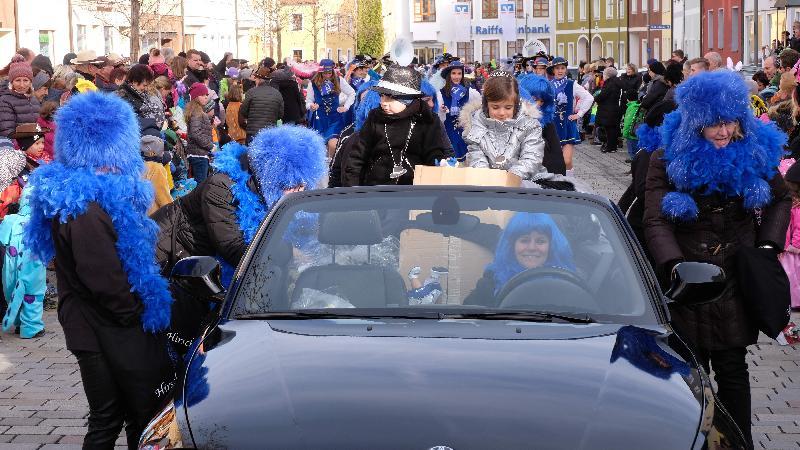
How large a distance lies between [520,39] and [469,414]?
12686 cm

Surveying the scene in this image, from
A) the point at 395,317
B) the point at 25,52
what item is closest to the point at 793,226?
the point at 395,317

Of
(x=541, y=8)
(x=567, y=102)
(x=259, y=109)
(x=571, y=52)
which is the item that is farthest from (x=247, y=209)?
(x=541, y=8)

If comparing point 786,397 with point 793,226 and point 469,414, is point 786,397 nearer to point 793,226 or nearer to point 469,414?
point 793,226

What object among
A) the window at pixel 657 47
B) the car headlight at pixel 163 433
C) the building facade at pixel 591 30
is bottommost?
the car headlight at pixel 163 433

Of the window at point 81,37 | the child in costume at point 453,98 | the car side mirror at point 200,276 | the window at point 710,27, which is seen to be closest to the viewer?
the car side mirror at point 200,276

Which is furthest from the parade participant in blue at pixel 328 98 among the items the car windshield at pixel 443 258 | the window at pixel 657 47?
the window at pixel 657 47

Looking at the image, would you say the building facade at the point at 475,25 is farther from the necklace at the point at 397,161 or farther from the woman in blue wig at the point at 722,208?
the woman in blue wig at the point at 722,208

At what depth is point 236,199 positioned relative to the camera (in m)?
6.82

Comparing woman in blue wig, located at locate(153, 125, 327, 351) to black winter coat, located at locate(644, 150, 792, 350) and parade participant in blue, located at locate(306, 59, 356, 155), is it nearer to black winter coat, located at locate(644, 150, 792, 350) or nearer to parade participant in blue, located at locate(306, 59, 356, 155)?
black winter coat, located at locate(644, 150, 792, 350)

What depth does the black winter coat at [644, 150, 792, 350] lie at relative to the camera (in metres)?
6.30

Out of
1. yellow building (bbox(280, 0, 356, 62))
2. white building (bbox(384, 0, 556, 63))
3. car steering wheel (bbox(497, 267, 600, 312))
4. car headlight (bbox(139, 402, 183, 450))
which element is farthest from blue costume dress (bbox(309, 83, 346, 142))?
yellow building (bbox(280, 0, 356, 62))

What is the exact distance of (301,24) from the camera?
125 metres

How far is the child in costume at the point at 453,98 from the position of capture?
Result: 20.1 meters

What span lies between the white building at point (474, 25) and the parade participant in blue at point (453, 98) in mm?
95503
